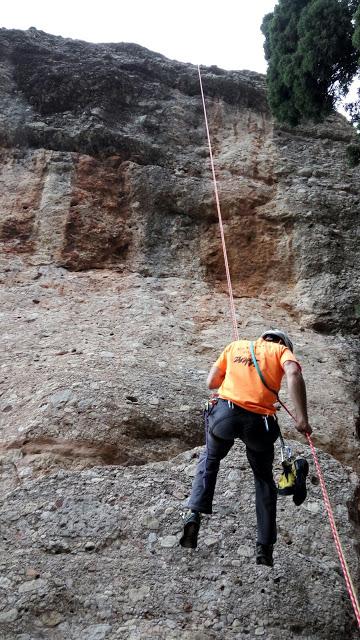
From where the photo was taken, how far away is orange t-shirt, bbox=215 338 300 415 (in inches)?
188

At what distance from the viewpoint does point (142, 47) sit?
15523 millimetres

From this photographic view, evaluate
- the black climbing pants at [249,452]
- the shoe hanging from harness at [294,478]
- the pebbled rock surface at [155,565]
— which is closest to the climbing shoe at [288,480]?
the shoe hanging from harness at [294,478]

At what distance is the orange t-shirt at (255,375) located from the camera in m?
4.78

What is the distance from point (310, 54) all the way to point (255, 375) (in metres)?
7.55

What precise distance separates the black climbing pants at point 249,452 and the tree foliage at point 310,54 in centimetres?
676

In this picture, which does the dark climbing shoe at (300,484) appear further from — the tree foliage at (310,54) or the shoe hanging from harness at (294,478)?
the tree foliage at (310,54)

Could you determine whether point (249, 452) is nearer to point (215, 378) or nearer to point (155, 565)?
point (215, 378)

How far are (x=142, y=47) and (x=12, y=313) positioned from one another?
31.3 ft

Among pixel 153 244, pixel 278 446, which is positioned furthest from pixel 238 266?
pixel 278 446

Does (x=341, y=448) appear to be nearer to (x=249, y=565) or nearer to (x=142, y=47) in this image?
(x=249, y=565)

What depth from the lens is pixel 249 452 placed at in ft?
16.0

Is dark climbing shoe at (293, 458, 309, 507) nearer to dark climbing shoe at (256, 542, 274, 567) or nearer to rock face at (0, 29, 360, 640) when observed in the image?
dark climbing shoe at (256, 542, 274, 567)

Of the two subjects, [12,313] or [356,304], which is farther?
[356,304]

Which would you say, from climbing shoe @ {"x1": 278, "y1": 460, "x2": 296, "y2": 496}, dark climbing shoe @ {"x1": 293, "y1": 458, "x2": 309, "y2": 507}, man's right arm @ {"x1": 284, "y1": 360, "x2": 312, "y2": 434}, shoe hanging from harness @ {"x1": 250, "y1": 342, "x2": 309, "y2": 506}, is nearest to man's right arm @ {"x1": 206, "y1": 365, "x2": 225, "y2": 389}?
shoe hanging from harness @ {"x1": 250, "y1": 342, "x2": 309, "y2": 506}
